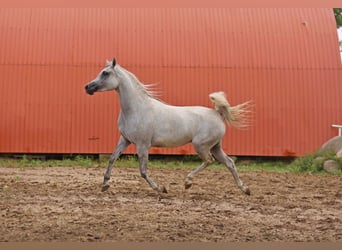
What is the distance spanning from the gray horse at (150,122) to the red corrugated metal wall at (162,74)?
359 inches

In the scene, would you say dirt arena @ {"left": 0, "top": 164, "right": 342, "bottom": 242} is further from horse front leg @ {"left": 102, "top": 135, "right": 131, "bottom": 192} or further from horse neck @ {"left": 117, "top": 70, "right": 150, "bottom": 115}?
horse neck @ {"left": 117, "top": 70, "right": 150, "bottom": 115}

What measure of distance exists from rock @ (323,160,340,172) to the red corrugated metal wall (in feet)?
12.9

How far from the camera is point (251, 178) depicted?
1375cm

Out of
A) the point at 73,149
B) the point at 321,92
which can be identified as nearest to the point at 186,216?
the point at 73,149

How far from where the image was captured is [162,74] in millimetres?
20000

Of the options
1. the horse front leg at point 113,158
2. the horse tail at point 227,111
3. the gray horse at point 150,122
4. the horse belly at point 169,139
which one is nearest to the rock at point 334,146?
the horse tail at point 227,111

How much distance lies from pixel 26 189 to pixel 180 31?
11292mm

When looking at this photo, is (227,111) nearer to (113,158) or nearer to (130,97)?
(130,97)

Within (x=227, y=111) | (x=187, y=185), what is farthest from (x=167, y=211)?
(x=227, y=111)

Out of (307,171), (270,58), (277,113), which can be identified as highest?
(270,58)

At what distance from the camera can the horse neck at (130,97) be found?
33.5 ft

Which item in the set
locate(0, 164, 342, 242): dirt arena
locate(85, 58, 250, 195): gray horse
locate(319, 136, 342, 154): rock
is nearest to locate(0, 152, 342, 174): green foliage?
locate(319, 136, 342, 154): rock

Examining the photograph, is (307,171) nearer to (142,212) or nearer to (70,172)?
(70,172)

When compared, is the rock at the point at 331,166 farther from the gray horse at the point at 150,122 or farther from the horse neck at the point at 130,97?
the horse neck at the point at 130,97
